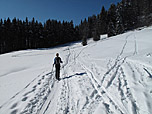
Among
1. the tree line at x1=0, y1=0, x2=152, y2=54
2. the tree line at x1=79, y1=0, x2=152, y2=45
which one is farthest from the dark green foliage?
the tree line at x1=79, y1=0, x2=152, y2=45

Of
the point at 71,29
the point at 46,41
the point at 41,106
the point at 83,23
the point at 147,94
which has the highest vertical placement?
the point at 83,23

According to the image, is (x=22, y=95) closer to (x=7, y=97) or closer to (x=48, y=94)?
(x=7, y=97)

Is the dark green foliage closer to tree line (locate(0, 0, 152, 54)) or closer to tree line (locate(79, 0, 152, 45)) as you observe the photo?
tree line (locate(0, 0, 152, 54))

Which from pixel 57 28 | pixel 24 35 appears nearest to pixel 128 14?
pixel 57 28

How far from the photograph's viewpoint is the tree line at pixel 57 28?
43934 millimetres

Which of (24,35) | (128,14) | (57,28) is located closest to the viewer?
(24,35)

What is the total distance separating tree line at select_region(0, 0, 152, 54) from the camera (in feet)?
144

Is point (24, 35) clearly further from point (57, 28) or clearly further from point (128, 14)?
point (128, 14)

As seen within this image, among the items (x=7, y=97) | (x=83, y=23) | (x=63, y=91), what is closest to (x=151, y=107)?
(x=63, y=91)

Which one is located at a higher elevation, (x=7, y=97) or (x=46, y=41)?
(x=46, y=41)

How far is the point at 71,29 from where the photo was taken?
62062mm

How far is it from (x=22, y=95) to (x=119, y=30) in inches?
1596

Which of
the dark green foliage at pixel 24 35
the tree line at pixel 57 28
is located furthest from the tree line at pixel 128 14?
the dark green foliage at pixel 24 35

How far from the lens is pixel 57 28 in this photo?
6134 centimetres
